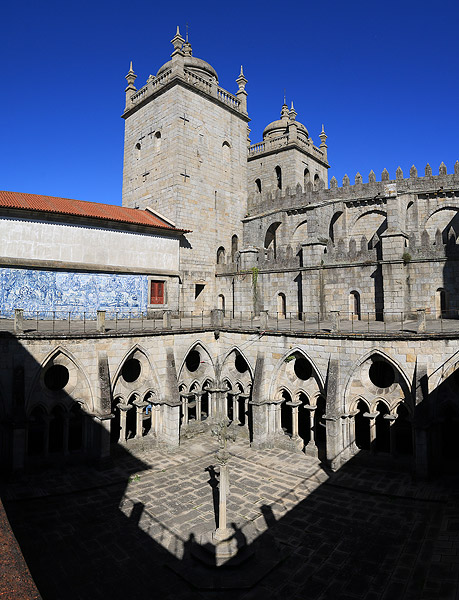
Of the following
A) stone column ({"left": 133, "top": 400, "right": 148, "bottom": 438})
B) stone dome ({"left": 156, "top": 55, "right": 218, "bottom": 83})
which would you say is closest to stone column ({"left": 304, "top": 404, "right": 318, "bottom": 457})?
stone column ({"left": 133, "top": 400, "right": 148, "bottom": 438})

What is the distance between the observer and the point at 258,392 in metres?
19.3

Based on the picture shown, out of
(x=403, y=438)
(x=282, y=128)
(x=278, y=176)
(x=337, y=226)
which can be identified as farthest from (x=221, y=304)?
(x=282, y=128)

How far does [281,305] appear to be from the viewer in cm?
2786

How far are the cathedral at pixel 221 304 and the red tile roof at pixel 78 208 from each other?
Result: 215mm

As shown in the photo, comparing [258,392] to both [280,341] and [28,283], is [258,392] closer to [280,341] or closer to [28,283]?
[280,341]

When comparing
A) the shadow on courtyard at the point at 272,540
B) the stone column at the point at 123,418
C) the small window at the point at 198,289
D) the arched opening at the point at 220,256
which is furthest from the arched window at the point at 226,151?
the shadow on courtyard at the point at 272,540

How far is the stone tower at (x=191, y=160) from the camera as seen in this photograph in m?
29.1

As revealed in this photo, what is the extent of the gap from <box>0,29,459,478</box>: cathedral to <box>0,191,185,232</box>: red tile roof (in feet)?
0.70

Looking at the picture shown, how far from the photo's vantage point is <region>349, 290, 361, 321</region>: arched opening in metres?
24.6

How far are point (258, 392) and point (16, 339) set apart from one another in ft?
37.0

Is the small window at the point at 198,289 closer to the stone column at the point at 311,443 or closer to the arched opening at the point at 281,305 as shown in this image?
the arched opening at the point at 281,305

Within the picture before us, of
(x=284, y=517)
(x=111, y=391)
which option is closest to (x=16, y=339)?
(x=111, y=391)

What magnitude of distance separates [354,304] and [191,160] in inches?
649

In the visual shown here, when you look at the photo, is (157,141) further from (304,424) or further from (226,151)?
(304,424)
